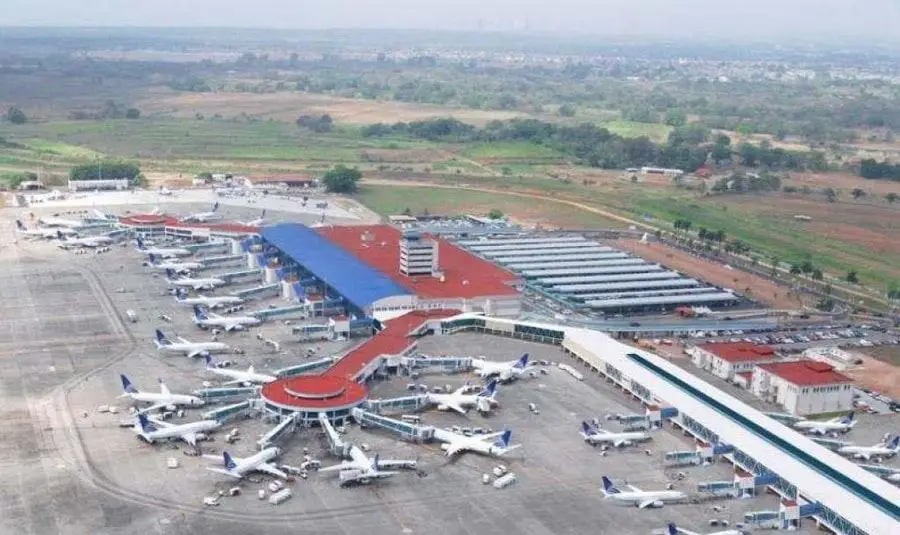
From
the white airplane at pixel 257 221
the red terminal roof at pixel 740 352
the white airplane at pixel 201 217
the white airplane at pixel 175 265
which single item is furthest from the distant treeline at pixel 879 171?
the white airplane at pixel 175 265

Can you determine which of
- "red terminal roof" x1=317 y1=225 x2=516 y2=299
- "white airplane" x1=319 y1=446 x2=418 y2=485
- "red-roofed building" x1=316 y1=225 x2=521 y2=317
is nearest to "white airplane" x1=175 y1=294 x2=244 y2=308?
"red-roofed building" x1=316 y1=225 x2=521 y2=317

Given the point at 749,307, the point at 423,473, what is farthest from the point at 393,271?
the point at 423,473

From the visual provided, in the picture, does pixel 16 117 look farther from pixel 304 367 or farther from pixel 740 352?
pixel 740 352

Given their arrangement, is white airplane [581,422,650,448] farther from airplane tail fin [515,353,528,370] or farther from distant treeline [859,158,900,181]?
distant treeline [859,158,900,181]

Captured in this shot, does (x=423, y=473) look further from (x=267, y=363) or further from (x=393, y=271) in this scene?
(x=393, y=271)

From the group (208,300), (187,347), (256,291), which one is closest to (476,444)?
(187,347)
